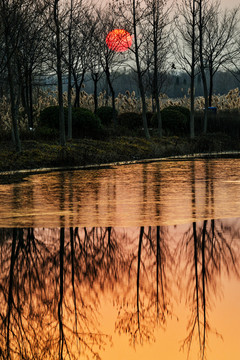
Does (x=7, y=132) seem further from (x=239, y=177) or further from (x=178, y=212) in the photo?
(x=178, y=212)

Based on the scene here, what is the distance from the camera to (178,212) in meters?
13.3

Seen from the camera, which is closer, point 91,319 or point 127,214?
point 91,319

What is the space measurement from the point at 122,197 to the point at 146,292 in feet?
30.8

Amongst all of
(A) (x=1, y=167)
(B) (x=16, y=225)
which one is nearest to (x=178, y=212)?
(B) (x=16, y=225)

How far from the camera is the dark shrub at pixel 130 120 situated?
4525cm

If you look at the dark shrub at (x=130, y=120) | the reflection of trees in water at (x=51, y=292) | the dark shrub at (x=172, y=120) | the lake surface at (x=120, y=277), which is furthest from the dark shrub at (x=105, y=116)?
the reflection of trees in water at (x=51, y=292)

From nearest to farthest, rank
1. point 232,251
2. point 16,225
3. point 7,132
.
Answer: point 232,251 → point 16,225 → point 7,132

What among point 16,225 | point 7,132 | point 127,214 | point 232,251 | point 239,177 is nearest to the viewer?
point 232,251

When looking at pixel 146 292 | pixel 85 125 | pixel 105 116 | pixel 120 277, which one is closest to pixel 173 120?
pixel 105 116

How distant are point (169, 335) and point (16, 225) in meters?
6.72

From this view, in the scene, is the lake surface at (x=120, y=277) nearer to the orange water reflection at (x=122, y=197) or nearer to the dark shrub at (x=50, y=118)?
the orange water reflection at (x=122, y=197)

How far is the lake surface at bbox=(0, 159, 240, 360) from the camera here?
208 inches

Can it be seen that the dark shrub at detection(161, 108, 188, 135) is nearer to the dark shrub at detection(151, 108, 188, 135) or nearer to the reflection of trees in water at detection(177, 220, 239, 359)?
the dark shrub at detection(151, 108, 188, 135)

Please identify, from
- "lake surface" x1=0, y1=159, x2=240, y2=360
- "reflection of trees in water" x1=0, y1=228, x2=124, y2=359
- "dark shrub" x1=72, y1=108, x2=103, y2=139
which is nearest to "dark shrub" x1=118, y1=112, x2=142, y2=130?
"dark shrub" x1=72, y1=108, x2=103, y2=139
